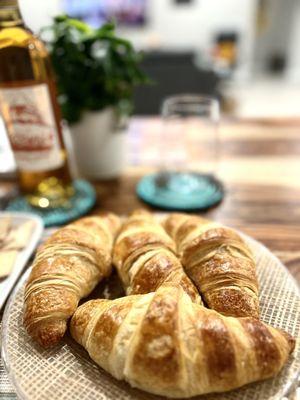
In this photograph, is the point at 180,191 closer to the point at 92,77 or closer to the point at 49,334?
the point at 92,77

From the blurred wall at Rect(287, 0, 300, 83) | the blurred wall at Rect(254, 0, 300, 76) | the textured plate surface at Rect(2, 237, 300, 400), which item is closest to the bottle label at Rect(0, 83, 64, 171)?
the textured plate surface at Rect(2, 237, 300, 400)

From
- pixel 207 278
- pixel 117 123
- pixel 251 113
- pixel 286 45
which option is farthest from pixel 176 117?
pixel 286 45

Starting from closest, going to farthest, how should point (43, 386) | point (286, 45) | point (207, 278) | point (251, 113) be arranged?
point (43, 386) → point (207, 278) → point (251, 113) → point (286, 45)

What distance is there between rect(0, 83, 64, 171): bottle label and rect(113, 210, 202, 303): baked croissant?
0.29 meters

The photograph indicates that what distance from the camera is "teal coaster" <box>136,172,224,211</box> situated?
34.9 inches

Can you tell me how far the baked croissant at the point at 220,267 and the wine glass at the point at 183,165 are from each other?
252mm

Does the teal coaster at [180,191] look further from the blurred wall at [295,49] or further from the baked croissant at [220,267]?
the blurred wall at [295,49]

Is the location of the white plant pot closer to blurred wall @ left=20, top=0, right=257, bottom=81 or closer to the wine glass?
the wine glass

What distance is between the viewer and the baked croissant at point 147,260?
548 mm

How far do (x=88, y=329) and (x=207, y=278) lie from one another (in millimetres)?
199

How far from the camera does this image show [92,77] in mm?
904

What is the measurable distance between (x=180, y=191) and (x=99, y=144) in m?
0.27

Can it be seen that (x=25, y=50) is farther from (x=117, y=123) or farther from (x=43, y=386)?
(x=43, y=386)

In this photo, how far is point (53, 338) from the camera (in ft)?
1.64
